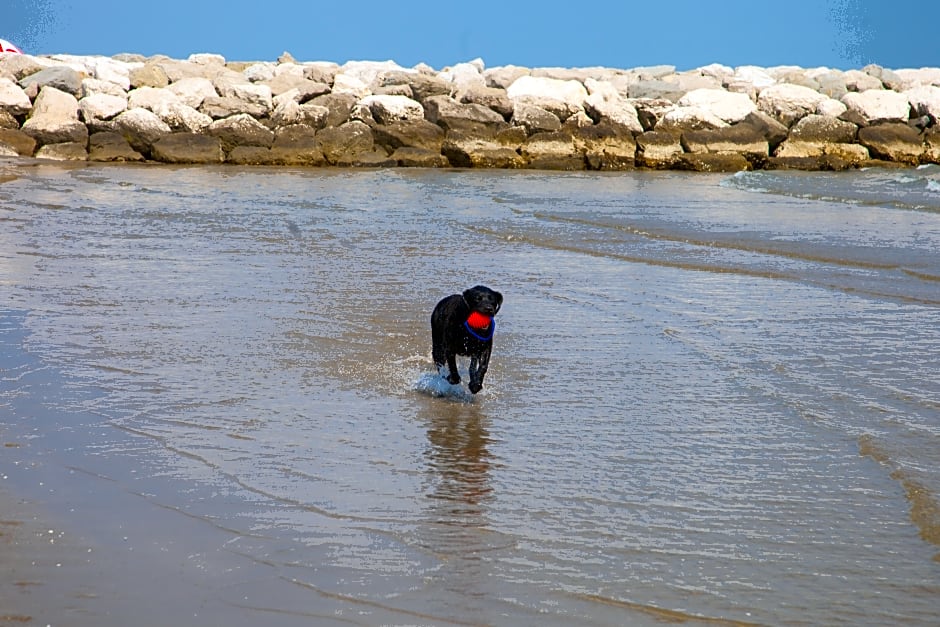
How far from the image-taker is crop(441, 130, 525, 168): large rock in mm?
27062

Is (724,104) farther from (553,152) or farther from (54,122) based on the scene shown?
(54,122)

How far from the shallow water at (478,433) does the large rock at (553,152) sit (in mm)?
15218

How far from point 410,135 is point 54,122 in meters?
8.30

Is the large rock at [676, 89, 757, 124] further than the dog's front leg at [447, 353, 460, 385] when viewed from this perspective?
Yes

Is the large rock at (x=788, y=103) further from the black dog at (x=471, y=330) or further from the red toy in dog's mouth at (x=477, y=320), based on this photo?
the red toy in dog's mouth at (x=477, y=320)

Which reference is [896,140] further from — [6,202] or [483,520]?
[483,520]

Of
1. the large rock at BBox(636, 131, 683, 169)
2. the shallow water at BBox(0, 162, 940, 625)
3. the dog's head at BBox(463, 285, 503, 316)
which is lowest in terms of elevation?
the shallow water at BBox(0, 162, 940, 625)

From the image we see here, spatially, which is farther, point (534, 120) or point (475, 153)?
point (534, 120)

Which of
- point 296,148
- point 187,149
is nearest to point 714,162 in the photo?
point 296,148

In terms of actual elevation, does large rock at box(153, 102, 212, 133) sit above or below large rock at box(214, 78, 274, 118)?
below

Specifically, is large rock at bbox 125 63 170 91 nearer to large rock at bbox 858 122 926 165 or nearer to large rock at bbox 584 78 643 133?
large rock at bbox 584 78 643 133

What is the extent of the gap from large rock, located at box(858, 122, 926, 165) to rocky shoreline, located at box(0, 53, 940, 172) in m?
0.03

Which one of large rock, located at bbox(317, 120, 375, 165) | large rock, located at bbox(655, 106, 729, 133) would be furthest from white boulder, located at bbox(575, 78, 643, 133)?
large rock, located at bbox(317, 120, 375, 165)

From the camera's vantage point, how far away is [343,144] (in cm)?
2702
